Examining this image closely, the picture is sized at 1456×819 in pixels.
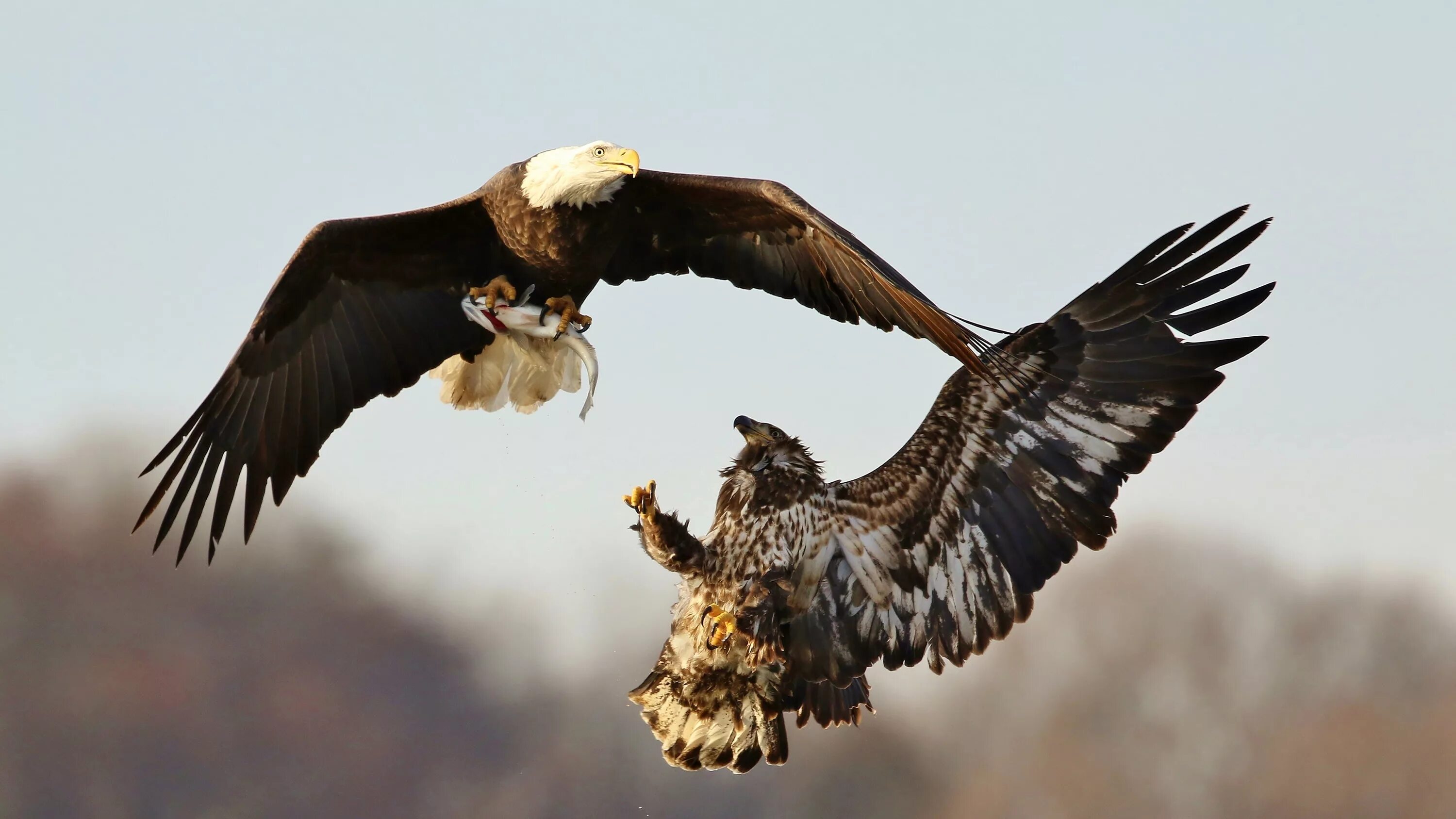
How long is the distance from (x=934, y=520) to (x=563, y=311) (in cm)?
198

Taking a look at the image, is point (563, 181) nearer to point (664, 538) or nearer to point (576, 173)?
point (576, 173)

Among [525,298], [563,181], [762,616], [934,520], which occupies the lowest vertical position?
[762,616]

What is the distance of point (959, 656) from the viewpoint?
6957 mm

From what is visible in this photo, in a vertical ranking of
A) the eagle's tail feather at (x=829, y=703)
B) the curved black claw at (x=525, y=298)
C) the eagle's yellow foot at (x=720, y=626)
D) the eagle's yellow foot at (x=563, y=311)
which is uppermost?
the curved black claw at (x=525, y=298)

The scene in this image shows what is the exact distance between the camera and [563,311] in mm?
7309

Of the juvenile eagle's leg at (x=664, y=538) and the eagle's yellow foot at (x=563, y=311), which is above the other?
the eagle's yellow foot at (x=563, y=311)

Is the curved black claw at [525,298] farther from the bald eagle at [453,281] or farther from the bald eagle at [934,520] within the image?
the bald eagle at [934,520]

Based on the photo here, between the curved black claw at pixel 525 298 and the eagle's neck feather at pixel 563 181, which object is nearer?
the eagle's neck feather at pixel 563 181

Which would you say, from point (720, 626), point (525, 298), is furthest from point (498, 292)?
point (720, 626)

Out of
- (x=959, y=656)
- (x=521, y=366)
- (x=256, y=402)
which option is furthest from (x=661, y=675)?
(x=256, y=402)

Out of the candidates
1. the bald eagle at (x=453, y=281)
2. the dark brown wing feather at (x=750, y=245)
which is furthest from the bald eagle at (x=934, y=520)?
the bald eagle at (x=453, y=281)

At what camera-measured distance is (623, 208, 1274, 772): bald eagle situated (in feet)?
21.7

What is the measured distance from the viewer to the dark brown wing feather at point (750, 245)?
674 centimetres

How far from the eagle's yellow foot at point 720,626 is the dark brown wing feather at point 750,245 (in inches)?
56.1
